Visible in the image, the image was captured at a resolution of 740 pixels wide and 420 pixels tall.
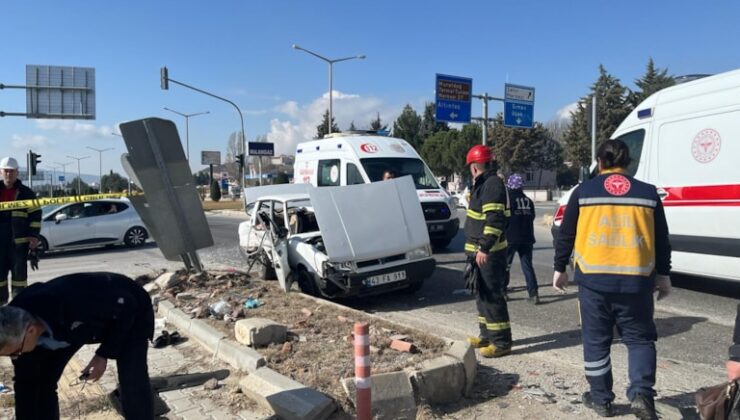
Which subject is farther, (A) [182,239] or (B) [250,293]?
(A) [182,239]

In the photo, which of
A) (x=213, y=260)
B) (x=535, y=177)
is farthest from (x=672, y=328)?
(x=535, y=177)

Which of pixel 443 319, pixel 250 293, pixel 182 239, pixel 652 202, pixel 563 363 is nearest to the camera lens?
pixel 652 202

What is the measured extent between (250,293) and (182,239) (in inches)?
61.3

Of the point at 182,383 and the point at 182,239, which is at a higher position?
the point at 182,239

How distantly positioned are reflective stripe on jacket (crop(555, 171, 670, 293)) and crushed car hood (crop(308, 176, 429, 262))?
370 cm

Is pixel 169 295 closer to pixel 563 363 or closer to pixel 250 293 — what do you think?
pixel 250 293

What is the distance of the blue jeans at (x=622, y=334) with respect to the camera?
364cm

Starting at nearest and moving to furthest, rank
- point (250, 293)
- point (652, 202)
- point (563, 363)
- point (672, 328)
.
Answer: point (652, 202) < point (563, 363) < point (672, 328) < point (250, 293)

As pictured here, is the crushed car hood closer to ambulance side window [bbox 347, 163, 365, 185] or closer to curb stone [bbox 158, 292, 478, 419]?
curb stone [bbox 158, 292, 478, 419]

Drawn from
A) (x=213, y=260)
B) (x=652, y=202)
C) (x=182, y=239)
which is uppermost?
(x=652, y=202)

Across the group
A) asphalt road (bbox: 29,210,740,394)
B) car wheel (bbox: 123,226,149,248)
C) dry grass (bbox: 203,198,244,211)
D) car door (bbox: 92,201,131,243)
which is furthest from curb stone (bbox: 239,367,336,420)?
dry grass (bbox: 203,198,244,211)

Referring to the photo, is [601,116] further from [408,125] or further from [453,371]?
[453,371]

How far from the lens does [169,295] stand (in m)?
7.73

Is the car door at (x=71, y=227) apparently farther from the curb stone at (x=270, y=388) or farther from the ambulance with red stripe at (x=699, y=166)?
the ambulance with red stripe at (x=699, y=166)
